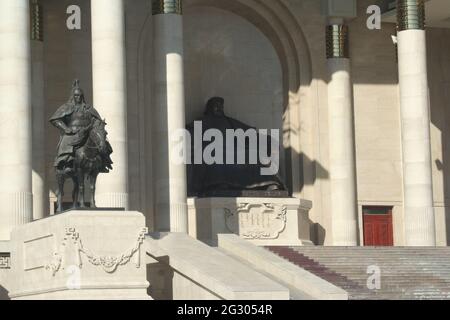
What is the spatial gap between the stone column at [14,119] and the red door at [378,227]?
17.9 m

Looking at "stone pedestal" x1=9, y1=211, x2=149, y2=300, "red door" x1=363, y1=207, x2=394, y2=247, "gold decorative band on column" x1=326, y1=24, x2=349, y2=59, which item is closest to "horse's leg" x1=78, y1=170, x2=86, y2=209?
"stone pedestal" x1=9, y1=211, x2=149, y2=300

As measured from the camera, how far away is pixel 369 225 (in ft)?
184

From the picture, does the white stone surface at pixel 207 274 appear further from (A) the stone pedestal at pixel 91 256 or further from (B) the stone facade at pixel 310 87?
(B) the stone facade at pixel 310 87

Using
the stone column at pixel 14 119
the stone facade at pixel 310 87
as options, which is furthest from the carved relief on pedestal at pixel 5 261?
the stone facade at pixel 310 87

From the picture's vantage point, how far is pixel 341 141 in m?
54.8

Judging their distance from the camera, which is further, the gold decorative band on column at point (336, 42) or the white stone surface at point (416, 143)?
the gold decorative band on column at point (336, 42)

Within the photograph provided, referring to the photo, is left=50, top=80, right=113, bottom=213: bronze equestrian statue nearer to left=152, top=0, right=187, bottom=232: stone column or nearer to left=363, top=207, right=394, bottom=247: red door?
left=152, top=0, right=187, bottom=232: stone column

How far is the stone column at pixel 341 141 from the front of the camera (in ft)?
178

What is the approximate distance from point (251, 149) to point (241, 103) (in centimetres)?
297

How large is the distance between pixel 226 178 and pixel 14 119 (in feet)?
38.1

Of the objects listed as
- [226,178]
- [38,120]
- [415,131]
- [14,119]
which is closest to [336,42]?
[415,131]

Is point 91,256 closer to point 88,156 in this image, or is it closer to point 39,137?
point 88,156

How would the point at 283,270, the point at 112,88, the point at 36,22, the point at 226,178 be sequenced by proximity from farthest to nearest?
the point at 226,178 < the point at 36,22 < the point at 112,88 < the point at 283,270

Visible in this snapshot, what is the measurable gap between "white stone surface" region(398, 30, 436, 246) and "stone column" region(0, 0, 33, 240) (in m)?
15.4
